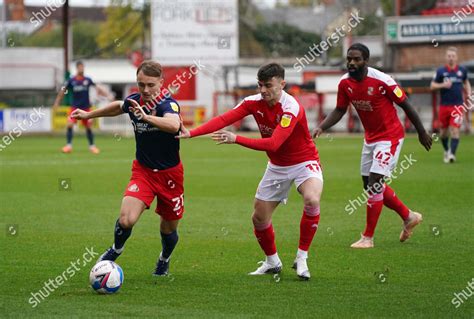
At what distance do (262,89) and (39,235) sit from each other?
15.3 feet

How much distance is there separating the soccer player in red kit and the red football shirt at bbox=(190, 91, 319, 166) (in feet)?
1.22

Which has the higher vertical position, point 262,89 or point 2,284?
point 262,89

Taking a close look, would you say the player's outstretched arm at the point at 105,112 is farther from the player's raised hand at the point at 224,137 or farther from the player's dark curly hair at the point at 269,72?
the player's dark curly hair at the point at 269,72

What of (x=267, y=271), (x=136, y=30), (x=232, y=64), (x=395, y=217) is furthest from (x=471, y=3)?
(x=136, y=30)

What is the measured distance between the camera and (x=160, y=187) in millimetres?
9547

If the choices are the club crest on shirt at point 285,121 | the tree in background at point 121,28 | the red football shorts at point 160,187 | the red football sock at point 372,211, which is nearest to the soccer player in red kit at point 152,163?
the red football shorts at point 160,187

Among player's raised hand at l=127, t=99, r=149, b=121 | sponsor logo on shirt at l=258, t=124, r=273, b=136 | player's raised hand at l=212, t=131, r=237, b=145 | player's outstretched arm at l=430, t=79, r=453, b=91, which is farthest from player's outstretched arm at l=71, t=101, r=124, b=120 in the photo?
player's outstretched arm at l=430, t=79, r=453, b=91

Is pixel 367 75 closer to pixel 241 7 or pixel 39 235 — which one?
pixel 39 235

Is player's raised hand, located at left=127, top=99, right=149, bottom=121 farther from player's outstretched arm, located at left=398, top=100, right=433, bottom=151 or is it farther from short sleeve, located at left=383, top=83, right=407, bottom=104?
player's outstretched arm, located at left=398, top=100, right=433, bottom=151

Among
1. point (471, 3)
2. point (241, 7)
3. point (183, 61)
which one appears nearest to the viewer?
point (471, 3)

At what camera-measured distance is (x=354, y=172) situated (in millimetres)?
22438

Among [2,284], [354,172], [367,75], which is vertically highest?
[367,75]

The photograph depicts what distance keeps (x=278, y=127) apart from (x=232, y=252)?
245 cm

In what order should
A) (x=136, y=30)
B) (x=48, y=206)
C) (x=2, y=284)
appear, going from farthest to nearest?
(x=136, y=30)
(x=48, y=206)
(x=2, y=284)
